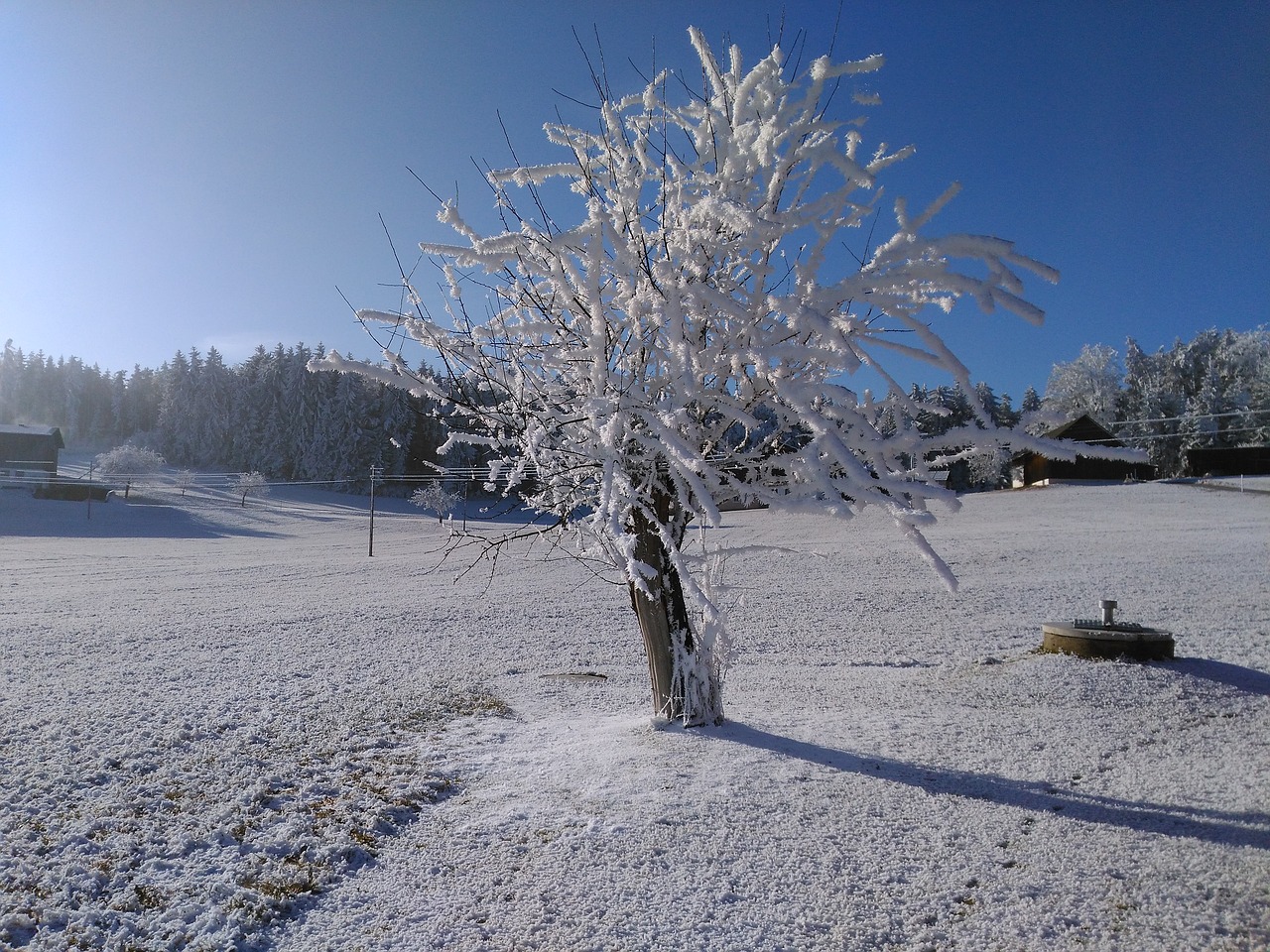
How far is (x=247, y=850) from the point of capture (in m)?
3.45

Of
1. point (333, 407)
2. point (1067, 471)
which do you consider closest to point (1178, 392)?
point (1067, 471)

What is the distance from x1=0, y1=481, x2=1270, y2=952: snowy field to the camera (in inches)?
110

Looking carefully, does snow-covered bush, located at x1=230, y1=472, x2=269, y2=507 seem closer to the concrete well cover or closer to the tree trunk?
the tree trunk

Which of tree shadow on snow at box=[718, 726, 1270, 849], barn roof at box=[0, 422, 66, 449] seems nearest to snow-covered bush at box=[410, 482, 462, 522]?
barn roof at box=[0, 422, 66, 449]

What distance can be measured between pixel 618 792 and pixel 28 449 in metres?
55.8

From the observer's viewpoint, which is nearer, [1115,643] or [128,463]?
[1115,643]

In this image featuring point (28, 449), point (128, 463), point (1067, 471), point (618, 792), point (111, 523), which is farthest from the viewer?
point (128, 463)

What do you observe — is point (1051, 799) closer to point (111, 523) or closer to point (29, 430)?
point (111, 523)

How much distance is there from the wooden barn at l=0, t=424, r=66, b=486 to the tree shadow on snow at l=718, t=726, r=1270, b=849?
175ft

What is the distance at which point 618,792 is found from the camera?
3828mm

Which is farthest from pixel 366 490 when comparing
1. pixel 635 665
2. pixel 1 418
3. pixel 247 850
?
pixel 247 850

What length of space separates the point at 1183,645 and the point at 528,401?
7.30 m

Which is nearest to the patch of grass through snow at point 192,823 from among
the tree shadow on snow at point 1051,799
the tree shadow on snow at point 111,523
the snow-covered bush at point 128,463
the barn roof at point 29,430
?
the tree shadow on snow at point 1051,799

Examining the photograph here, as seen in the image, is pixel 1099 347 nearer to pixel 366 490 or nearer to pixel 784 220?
pixel 366 490
